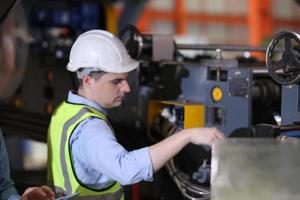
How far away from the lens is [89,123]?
1.61m

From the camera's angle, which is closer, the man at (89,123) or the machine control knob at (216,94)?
the man at (89,123)

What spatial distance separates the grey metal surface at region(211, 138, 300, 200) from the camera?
3.71 feet

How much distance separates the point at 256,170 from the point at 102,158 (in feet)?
1.67

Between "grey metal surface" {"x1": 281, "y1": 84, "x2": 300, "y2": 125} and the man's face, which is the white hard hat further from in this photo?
"grey metal surface" {"x1": 281, "y1": 84, "x2": 300, "y2": 125}

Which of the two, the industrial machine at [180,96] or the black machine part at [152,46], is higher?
the black machine part at [152,46]

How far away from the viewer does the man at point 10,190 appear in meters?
1.60

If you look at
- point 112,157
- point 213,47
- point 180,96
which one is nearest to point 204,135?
point 112,157

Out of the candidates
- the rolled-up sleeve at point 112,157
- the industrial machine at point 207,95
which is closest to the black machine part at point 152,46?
the industrial machine at point 207,95

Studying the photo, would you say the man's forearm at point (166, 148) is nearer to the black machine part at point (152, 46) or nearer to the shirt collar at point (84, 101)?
the shirt collar at point (84, 101)

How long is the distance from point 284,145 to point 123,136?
1234mm

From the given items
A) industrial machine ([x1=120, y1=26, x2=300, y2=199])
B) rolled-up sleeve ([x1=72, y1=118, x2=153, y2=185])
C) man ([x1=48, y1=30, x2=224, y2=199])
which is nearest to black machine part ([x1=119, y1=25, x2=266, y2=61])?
industrial machine ([x1=120, y1=26, x2=300, y2=199])

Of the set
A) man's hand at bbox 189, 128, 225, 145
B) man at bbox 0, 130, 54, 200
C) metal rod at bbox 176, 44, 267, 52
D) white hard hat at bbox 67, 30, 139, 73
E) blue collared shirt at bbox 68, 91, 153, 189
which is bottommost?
man at bbox 0, 130, 54, 200

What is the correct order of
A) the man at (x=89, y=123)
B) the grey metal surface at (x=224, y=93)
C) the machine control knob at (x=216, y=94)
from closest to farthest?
the man at (x=89, y=123) → the grey metal surface at (x=224, y=93) → the machine control knob at (x=216, y=94)

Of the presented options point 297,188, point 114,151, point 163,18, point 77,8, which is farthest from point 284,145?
point 163,18
